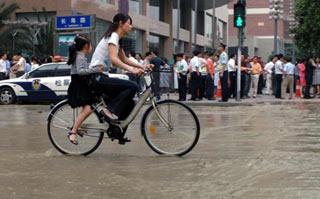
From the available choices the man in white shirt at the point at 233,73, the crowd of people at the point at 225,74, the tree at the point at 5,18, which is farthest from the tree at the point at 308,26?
the tree at the point at 5,18

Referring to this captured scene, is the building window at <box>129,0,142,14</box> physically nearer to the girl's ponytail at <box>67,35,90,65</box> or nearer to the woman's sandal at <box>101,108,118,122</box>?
the girl's ponytail at <box>67,35,90,65</box>

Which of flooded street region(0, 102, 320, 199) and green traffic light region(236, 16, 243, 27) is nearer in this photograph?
flooded street region(0, 102, 320, 199)

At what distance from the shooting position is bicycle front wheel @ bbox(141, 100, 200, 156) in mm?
7992

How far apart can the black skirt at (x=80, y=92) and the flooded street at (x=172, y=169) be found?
2.38 feet

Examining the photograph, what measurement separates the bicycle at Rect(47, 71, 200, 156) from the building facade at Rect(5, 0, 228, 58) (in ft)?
45.6

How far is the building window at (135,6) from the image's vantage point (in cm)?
4926

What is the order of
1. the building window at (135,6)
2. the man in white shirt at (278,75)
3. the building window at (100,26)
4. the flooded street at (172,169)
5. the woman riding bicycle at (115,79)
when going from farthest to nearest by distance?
the building window at (135,6), the building window at (100,26), the man in white shirt at (278,75), the woman riding bicycle at (115,79), the flooded street at (172,169)

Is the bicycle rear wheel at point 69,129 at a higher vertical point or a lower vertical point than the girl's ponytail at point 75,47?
lower

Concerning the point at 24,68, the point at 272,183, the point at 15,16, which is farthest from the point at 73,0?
the point at 272,183

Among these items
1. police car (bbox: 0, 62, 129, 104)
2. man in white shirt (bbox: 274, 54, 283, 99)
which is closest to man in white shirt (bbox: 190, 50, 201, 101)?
man in white shirt (bbox: 274, 54, 283, 99)

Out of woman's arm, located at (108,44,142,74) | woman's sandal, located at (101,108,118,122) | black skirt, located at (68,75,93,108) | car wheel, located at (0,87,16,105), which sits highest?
woman's arm, located at (108,44,142,74)

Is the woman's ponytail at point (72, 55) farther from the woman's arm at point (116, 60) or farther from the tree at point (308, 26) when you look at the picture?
the tree at point (308, 26)

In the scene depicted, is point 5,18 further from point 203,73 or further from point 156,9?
point 156,9

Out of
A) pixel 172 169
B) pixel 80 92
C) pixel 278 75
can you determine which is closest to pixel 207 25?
pixel 278 75
